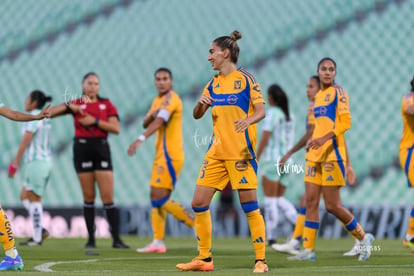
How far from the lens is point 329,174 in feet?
24.9

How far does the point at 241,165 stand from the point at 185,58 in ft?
44.0

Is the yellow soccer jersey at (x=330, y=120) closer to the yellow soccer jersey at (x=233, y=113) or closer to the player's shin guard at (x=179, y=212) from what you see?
the yellow soccer jersey at (x=233, y=113)

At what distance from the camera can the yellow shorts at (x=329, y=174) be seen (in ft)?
24.8

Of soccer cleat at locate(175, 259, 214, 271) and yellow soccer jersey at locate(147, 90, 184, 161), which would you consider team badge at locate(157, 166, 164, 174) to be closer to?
yellow soccer jersey at locate(147, 90, 184, 161)

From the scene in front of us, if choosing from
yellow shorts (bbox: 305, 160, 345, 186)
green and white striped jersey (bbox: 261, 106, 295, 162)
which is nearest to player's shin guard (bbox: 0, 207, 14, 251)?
yellow shorts (bbox: 305, 160, 345, 186)

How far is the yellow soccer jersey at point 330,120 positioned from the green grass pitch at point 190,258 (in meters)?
1.00

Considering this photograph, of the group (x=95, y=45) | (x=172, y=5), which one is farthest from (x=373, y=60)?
(x=95, y=45)

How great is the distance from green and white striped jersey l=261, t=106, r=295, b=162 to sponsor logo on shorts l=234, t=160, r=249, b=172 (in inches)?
168

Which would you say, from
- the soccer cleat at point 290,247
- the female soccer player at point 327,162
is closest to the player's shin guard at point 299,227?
the soccer cleat at point 290,247

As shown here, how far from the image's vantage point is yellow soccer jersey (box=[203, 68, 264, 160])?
21.0 feet

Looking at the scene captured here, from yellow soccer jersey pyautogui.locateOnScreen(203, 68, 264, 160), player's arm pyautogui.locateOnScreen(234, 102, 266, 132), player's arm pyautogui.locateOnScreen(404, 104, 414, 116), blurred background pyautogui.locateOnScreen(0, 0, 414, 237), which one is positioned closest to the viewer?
player's arm pyautogui.locateOnScreen(234, 102, 266, 132)

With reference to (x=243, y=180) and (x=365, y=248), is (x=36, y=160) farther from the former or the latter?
(x=243, y=180)

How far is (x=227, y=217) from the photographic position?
1384 cm

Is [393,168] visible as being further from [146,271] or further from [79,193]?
[146,271]
